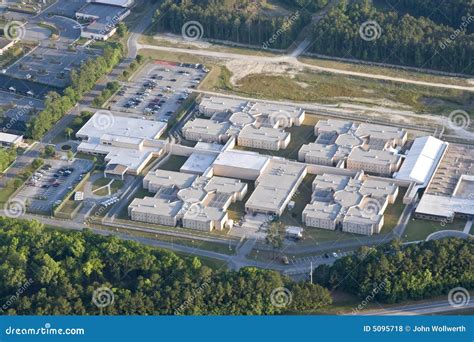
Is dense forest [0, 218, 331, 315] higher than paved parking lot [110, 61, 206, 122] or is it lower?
higher

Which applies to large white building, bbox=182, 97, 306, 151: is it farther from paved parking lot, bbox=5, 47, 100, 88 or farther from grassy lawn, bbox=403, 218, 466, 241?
grassy lawn, bbox=403, 218, 466, 241

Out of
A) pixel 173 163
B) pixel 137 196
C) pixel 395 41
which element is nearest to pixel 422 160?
pixel 173 163

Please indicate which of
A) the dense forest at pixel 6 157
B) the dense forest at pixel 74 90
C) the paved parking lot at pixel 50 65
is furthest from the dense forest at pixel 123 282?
the paved parking lot at pixel 50 65

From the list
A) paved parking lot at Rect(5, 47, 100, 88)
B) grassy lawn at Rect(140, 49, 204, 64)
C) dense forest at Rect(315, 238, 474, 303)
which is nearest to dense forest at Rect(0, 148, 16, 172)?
paved parking lot at Rect(5, 47, 100, 88)

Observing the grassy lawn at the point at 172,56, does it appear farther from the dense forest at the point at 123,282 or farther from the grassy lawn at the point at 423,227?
the dense forest at the point at 123,282

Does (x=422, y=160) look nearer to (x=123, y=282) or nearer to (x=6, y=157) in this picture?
(x=123, y=282)

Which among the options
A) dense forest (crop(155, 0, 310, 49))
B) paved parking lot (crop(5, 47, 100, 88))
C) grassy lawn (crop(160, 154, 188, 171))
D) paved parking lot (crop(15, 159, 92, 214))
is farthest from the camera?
dense forest (crop(155, 0, 310, 49))

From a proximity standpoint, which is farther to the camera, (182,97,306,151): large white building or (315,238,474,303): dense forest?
(182,97,306,151): large white building

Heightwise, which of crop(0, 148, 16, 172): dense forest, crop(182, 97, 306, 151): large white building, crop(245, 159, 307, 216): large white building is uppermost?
crop(245, 159, 307, 216): large white building
